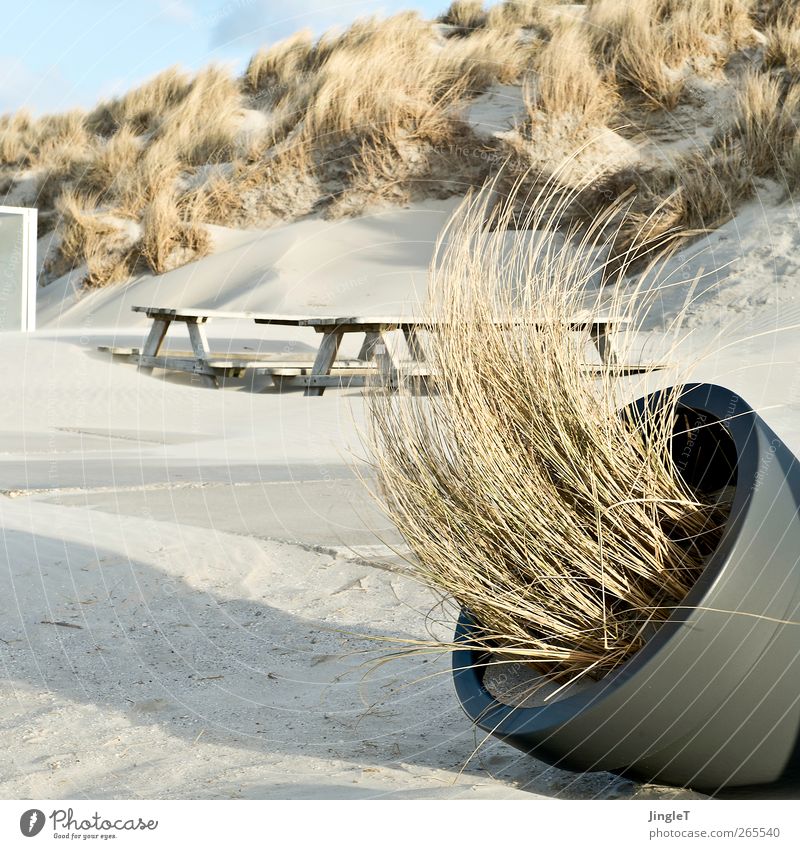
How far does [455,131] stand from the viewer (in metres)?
12.2

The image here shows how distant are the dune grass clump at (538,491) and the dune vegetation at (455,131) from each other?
288 inches

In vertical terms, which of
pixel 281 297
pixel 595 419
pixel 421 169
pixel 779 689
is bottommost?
pixel 281 297

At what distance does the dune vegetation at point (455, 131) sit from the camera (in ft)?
33.4

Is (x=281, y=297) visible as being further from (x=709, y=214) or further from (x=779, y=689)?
(x=779, y=689)

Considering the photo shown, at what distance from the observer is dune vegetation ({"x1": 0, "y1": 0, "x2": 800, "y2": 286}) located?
10.2m

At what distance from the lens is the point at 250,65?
636 inches

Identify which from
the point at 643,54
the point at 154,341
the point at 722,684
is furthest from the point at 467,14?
the point at 722,684

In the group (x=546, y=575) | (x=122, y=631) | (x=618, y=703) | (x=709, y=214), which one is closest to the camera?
(x=618, y=703)

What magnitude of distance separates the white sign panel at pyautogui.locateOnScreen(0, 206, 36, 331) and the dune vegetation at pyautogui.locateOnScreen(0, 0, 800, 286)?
71.9 inches

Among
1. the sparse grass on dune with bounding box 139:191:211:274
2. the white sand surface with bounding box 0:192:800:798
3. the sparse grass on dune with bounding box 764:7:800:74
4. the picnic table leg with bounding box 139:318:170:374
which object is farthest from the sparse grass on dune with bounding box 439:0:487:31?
the white sand surface with bounding box 0:192:800:798

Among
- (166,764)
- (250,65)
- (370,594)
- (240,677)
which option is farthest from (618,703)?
(250,65)

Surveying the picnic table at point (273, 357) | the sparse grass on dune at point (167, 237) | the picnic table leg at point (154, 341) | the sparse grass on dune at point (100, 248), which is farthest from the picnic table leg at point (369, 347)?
the sparse grass on dune at point (100, 248)

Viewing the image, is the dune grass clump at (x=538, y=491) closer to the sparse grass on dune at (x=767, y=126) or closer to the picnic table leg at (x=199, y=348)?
the picnic table leg at (x=199, y=348)

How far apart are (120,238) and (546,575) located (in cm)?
1176
